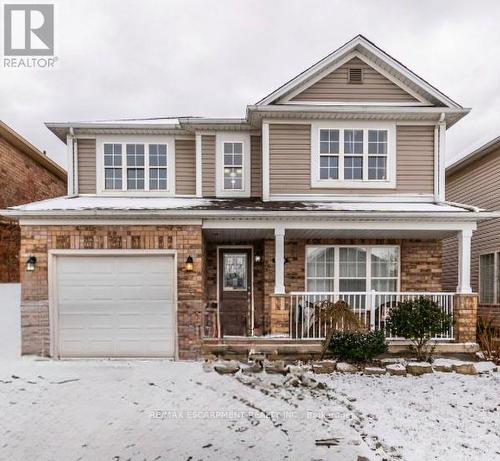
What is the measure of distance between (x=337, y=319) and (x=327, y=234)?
2.73m

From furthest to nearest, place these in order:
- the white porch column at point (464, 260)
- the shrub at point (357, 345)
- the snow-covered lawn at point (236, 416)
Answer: the white porch column at point (464, 260), the shrub at point (357, 345), the snow-covered lawn at point (236, 416)

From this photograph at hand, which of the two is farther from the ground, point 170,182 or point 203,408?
point 170,182

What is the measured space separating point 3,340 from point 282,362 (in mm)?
6680

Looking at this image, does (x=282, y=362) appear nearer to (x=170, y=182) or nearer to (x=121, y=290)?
(x=121, y=290)

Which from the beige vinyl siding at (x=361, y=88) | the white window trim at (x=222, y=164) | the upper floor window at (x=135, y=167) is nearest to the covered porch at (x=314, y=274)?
the white window trim at (x=222, y=164)

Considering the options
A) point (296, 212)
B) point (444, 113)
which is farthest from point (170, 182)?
point (444, 113)

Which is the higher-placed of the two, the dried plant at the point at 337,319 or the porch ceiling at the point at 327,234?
the porch ceiling at the point at 327,234

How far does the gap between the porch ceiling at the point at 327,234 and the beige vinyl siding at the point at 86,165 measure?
375cm

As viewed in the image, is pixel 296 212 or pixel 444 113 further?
pixel 444 113

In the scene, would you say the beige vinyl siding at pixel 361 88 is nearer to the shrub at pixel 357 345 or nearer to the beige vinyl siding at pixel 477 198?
the beige vinyl siding at pixel 477 198

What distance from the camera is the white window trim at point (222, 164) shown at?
10977 mm

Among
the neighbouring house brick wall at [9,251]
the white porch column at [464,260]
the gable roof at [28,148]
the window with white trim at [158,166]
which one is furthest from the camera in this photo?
the neighbouring house brick wall at [9,251]

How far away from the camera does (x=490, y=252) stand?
11.5 m

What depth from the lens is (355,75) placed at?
10539mm
